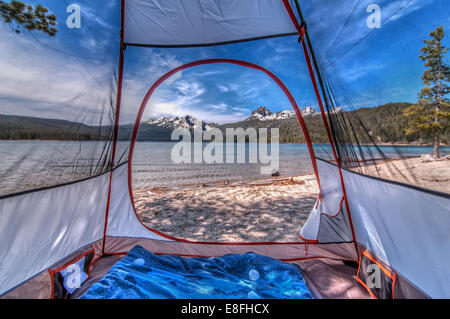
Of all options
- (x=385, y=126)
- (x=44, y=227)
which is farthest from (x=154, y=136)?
(x=385, y=126)

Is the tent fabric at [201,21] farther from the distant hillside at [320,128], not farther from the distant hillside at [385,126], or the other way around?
the distant hillside at [385,126]

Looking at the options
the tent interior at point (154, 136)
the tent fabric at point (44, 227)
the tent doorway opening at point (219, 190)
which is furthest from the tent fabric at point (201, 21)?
the tent fabric at point (44, 227)

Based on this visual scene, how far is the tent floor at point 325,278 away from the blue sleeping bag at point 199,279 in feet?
0.46

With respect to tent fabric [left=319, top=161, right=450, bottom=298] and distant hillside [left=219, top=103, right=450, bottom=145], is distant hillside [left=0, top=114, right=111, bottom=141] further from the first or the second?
tent fabric [left=319, top=161, right=450, bottom=298]

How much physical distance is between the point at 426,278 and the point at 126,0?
9.28 ft

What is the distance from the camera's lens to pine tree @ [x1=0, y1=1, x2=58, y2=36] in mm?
1120

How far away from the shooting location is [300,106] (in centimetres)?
224

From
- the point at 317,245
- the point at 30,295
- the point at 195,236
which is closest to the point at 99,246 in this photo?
the point at 30,295

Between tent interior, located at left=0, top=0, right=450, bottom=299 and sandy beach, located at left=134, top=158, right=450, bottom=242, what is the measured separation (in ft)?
0.11

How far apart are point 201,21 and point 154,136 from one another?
147 centimetres

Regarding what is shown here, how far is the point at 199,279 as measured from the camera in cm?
168

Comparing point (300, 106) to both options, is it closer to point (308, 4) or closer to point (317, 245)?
point (308, 4)

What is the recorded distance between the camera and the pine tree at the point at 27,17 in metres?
1.12

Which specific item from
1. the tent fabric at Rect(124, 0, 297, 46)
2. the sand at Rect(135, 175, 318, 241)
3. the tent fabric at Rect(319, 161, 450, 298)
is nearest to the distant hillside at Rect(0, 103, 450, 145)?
the tent fabric at Rect(319, 161, 450, 298)
